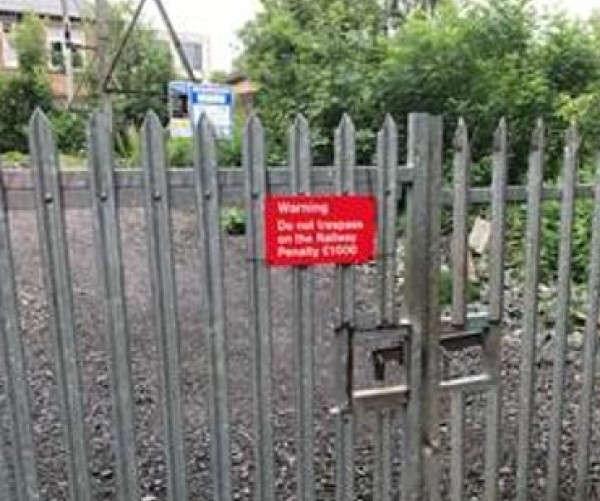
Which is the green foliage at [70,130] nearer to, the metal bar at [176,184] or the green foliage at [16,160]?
the green foliage at [16,160]

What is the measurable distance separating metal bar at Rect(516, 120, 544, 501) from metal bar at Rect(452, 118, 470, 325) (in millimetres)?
276

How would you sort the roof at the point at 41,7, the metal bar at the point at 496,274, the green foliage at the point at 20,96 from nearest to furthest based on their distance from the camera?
the metal bar at the point at 496,274 → the green foliage at the point at 20,96 → the roof at the point at 41,7

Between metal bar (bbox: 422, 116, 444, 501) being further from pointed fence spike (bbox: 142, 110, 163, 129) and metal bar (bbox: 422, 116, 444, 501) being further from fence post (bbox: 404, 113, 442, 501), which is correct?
pointed fence spike (bbox: 142, 110, 163, 129)

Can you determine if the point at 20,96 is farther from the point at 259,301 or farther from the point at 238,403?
the point at 259,301

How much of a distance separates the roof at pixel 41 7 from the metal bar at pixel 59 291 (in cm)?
4107

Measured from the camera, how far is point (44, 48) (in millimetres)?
33750

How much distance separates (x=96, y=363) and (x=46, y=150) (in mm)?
2790

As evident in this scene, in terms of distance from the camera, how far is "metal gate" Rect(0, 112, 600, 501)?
255 cm

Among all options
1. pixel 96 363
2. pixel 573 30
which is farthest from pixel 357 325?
pixel 573 30

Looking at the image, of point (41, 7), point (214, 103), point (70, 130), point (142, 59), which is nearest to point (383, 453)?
point (214, 103)

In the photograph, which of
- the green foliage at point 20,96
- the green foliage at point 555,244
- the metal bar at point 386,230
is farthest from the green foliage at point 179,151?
the green foliage at point 20,96

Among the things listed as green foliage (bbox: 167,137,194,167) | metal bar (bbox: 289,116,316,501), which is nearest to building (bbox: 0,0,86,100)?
green foliage (bbox: 167,137,194,167)

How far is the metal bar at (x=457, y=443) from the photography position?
304 centimetres

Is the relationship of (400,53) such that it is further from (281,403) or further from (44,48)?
(44,48)
